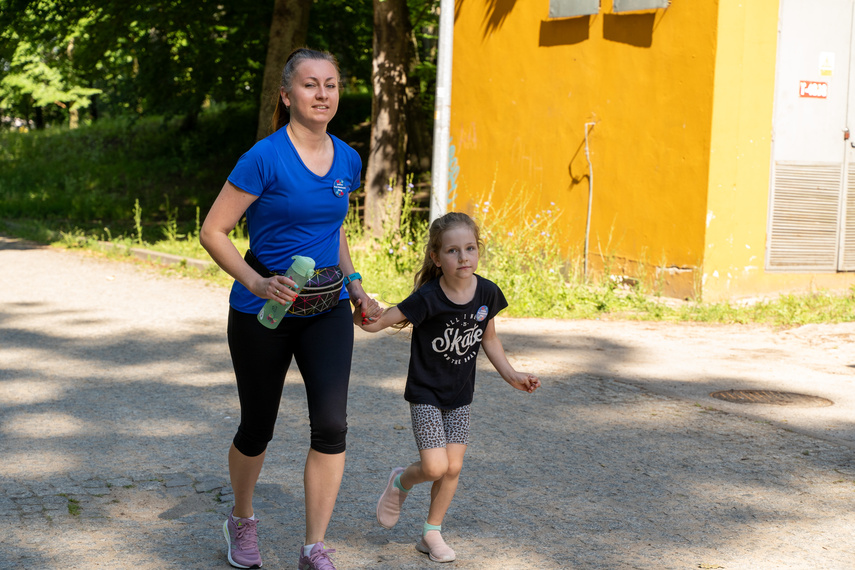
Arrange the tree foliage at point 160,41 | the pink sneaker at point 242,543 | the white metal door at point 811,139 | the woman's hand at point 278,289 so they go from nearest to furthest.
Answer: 1. the woman's hand at point 278,289
2. the pink sneaker at point 242,543
3. the white metal door at point 811,139
4. the tree foliage at point 160,41

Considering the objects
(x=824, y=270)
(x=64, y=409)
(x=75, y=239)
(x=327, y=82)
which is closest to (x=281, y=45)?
(x=75, y=239)

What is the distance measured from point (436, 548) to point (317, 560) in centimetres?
52

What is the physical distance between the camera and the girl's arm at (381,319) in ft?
12.2

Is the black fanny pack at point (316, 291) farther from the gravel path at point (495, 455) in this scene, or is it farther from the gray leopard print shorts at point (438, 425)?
the gravel path at point (495, 455)

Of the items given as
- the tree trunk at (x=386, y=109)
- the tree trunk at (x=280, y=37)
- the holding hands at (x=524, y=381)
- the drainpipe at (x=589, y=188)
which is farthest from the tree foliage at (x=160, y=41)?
the holding hands at (x=524, y=381)

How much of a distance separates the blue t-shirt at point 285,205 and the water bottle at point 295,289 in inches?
3.6

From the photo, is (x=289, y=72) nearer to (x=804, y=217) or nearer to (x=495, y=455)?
(x=495, y=455)

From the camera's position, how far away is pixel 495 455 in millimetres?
5242

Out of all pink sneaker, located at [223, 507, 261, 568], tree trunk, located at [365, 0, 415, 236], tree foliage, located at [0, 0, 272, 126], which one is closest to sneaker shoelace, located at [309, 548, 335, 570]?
pink sneaker, located at [223, 507, 261, 568]

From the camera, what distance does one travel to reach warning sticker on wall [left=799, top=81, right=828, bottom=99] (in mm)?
10781

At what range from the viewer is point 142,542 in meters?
3.91

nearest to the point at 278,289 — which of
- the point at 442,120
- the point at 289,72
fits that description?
the point at 289,72

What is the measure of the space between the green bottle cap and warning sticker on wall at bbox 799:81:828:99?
8989 mm

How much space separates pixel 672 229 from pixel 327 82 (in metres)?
7.80
